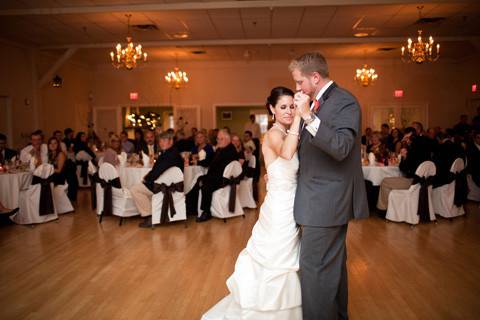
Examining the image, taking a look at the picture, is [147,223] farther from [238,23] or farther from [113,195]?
[238,23]

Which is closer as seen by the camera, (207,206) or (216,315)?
(216,315)

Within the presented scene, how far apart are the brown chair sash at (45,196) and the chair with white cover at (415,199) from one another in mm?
5368

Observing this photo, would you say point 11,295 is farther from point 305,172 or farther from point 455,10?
point 455,10

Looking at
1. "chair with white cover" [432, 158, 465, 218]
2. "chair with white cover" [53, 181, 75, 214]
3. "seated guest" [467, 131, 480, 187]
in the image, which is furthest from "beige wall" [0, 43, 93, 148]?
"seated guest" [467, 131, 480, 187]

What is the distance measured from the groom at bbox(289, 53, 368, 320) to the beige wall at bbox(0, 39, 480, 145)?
13.1m

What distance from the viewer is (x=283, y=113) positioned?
2.84m

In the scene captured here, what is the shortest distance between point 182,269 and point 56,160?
170 inches

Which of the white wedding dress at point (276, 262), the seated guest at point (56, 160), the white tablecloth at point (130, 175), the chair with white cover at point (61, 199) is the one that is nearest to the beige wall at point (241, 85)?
the seated guest at point (56, 160)

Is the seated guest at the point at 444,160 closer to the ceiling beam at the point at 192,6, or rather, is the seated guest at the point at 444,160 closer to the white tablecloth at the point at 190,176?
the ceiling beam at the point at 192,6

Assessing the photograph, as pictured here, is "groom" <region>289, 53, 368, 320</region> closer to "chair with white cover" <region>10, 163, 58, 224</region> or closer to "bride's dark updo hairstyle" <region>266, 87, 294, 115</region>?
"bride's dark updo hairstyle" <region>266, 87, 294, 115</region>

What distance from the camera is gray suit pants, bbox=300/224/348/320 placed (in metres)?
2.47

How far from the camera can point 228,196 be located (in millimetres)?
6801

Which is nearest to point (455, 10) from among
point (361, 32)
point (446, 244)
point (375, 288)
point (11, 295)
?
point (361, 32)

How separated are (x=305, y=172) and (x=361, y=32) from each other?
9.12 meters
